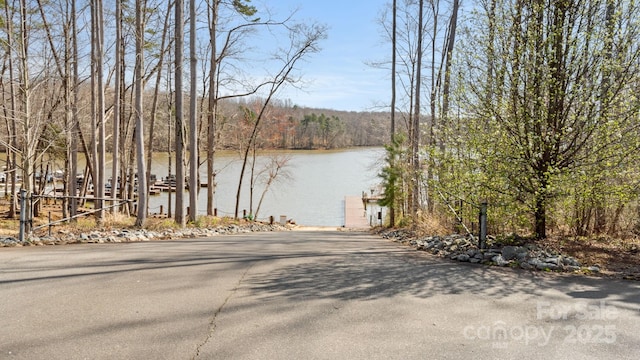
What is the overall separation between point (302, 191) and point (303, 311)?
40.9 metres

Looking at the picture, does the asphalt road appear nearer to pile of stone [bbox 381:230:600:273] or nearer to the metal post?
pile of stone [bbox 381:230:600:273]

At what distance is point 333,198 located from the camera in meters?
41.7

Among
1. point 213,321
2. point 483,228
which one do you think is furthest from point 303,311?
point 483,228

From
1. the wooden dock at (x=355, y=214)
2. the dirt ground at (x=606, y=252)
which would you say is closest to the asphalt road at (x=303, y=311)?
the dirt ground at (x=606, y=252)

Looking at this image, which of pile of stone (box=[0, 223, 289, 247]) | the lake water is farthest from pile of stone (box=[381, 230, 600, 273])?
the lake water

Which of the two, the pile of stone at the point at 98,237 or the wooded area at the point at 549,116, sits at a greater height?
the wooded area at the point at 549,116

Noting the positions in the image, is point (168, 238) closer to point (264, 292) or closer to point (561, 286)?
point (264, 292)

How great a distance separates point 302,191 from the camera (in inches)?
1768

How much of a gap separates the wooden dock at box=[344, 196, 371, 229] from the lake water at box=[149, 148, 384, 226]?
0.53 m

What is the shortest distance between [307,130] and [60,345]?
8127 cm

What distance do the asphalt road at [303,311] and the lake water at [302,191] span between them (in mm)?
16380

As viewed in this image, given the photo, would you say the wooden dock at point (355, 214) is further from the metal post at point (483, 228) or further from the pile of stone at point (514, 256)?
the metal post at point (483, 228)

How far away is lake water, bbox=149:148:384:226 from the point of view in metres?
33.7

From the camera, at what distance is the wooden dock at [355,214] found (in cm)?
3347
